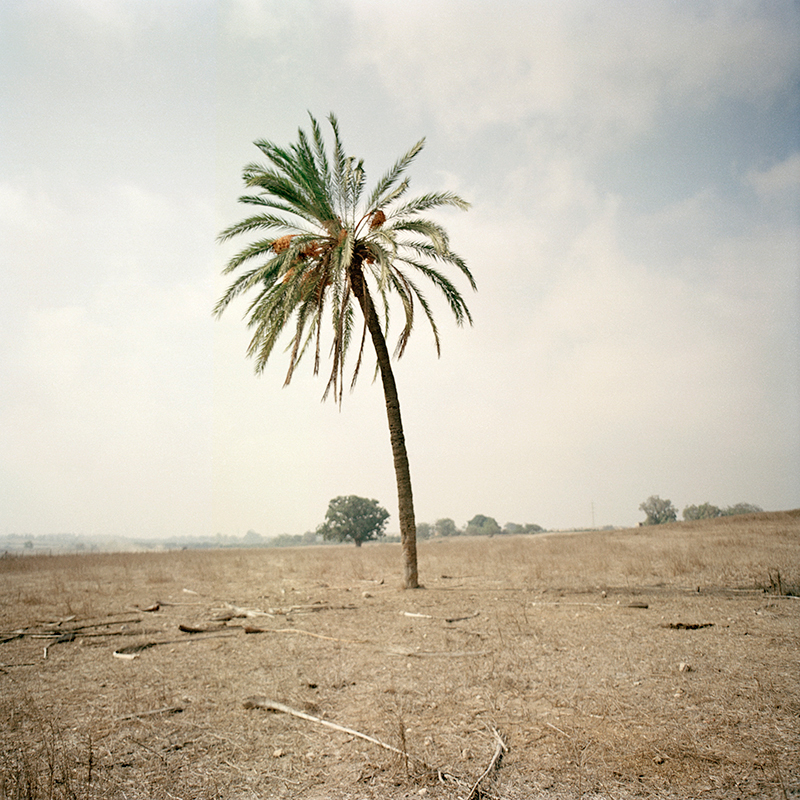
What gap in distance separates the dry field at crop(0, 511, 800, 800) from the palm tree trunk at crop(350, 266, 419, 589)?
1649 mm

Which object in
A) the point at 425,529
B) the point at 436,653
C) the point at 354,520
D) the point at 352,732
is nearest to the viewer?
the point at 352,732

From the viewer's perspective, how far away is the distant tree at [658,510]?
276 feet

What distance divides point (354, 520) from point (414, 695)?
53265mm

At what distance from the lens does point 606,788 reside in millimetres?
3266

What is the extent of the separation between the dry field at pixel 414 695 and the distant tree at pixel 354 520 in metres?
45.5

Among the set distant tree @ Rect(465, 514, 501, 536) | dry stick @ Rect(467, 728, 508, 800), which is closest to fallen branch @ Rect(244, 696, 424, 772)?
dry stick @ Rect(467, 728, 508, 800)

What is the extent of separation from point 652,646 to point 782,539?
662 inches

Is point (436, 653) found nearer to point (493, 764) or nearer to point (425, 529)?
point (493, 764)

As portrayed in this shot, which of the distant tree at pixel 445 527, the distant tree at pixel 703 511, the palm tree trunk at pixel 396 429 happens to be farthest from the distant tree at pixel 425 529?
the palm tree trunk at pixel 396 429

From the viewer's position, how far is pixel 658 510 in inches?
3369

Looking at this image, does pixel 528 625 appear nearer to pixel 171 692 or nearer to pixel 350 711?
pixel 350 711

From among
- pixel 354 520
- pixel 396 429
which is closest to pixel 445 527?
pixel 354 520

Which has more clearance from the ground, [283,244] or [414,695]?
[283,244]

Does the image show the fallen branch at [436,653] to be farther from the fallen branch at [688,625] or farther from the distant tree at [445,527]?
the distant tree at [445,527]
